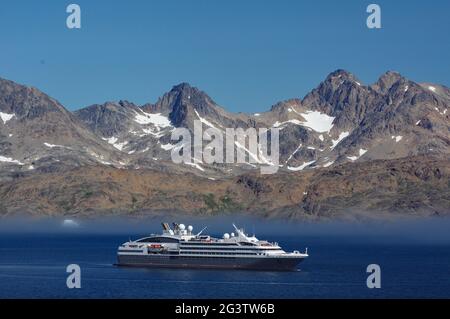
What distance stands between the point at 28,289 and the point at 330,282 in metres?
54.6

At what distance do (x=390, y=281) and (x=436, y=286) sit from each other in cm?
1058
